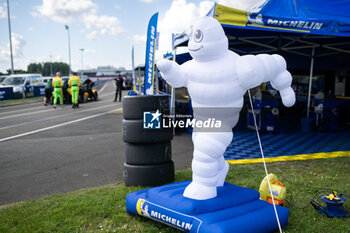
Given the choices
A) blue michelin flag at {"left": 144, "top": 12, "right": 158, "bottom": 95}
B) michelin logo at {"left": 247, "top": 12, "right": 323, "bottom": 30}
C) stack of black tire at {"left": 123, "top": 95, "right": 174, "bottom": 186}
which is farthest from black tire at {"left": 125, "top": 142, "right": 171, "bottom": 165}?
michelin logo at {"left": 247, "top": 12, "right": 323, "bottom": 30}

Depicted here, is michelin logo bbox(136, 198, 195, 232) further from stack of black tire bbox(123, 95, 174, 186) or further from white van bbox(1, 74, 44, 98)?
white van bbox(1, 74, 44, 98)

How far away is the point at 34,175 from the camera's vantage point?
498 centimetres

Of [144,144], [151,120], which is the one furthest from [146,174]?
[151,120]

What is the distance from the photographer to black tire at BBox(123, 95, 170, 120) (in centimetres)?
415

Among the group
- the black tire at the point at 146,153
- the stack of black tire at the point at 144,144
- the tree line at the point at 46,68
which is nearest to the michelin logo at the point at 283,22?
the stack of black tire at the point at 144,144

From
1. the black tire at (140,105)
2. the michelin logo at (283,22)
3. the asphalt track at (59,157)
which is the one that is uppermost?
the michelin logo at (283,22)

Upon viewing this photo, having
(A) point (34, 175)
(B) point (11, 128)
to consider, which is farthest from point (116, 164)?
(B) point (11, 128)

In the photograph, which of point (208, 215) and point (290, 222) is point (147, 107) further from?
point (290, 222)

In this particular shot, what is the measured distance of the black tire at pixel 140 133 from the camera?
4141 millimetres

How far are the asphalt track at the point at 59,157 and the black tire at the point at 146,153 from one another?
2.47ft

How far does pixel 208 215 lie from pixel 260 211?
1.83 feet

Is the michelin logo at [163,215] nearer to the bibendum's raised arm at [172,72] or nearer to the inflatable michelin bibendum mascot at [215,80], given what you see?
the inflatable michelin bibendum mascot at [215,80]

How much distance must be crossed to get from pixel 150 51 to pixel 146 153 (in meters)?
2.47

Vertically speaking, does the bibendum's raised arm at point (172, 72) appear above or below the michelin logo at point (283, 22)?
below
